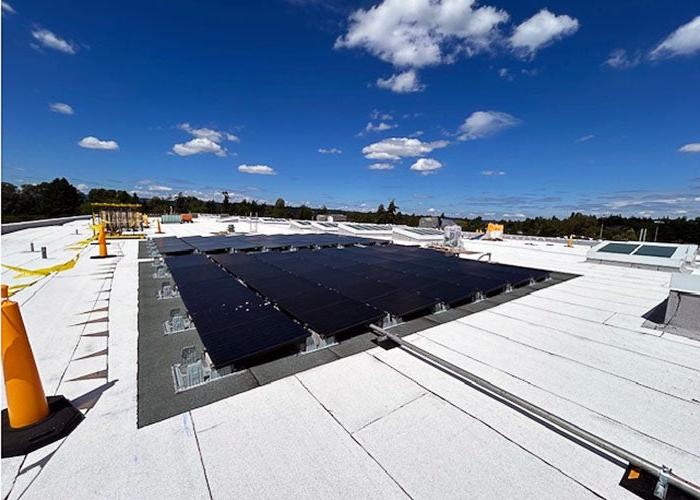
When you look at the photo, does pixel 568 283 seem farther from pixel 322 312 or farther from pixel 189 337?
pixel 189 337

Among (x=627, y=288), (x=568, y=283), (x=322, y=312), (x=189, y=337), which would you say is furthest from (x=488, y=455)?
(x=627, y=288)

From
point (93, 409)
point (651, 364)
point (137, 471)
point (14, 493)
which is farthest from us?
point (651, 364)

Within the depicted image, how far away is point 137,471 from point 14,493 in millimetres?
870

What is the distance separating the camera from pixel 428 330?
5.80 m

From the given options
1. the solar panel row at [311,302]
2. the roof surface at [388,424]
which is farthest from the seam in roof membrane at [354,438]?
the solar panel row at [311,302]

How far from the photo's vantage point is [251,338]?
434 cm

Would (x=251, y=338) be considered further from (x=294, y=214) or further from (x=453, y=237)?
(x=294, y=214)

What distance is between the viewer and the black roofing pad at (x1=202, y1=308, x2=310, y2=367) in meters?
3.86

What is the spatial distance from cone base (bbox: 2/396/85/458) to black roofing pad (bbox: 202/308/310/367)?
4.84 feet

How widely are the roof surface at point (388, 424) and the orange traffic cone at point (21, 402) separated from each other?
0.15m

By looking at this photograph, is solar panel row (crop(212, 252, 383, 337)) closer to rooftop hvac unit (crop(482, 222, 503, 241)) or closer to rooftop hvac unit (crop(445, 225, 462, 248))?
rooftop hvac unit (crop(445, 225, 462, 248))

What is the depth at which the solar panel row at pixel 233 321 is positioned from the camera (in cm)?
403

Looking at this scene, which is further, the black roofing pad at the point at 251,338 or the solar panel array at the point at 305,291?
the solar panel array at the point at 305,291

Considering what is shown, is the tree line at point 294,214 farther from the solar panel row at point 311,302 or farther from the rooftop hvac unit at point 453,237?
the solar panel row at point 311,302
